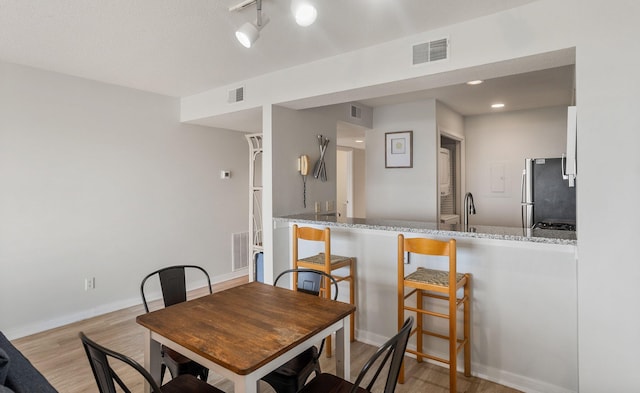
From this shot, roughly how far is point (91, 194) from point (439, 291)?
351 cm

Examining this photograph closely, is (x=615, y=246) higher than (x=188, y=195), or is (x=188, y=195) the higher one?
(x=188, y=195)

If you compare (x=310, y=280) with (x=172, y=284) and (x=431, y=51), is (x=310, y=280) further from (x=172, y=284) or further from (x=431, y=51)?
(x=431, y=51)

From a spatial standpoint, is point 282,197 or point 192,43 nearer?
point 192,43

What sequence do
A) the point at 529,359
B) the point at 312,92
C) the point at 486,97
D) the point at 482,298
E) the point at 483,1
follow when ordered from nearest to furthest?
1. the point at 483,1
2. the point at 529,359
3. the point at 482,298
4. the point at 312,92
5. the point at 486,97

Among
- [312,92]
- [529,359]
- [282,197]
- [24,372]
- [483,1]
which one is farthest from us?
[282,197]

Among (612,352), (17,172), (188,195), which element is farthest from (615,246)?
(17,172)

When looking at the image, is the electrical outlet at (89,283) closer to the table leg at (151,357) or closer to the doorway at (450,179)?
the table leg at (151,357)

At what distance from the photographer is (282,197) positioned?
3562 millimetres

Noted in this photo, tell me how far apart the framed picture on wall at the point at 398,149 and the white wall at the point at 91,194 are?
2.33m

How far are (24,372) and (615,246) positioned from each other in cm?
281

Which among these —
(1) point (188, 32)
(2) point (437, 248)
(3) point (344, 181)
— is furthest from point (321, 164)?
(3) point (344, 181)

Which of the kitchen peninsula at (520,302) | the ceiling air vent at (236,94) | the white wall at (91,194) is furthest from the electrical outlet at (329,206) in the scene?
the white wall at (91,194)

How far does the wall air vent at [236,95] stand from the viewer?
3701mm

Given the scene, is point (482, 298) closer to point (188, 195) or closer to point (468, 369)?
point (468, 369)
